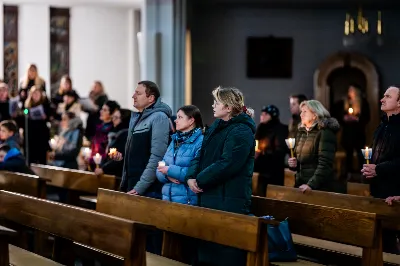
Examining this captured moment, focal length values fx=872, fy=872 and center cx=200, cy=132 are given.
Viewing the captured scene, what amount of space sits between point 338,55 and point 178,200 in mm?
9947

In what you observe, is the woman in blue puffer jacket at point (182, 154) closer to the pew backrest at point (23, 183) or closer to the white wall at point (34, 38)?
the pew backrest at point (23, 183)

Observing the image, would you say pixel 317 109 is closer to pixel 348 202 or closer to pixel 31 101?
pixel 348 202

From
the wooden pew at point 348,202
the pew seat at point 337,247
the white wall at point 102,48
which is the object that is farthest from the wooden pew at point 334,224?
the white wall at point 102,48

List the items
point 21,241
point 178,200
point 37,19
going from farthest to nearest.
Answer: point 37,19 → point 21,241 → point 178,200

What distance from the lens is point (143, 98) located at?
23.8ft

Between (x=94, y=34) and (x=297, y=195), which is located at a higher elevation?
(x=94, y=34)

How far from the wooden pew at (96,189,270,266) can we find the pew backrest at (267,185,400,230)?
1.28 m

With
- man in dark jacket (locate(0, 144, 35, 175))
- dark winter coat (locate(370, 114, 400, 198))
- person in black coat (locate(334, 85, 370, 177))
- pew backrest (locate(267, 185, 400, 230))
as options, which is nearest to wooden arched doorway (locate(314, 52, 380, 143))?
person in black coat (locate(334, 85, 370, 177))

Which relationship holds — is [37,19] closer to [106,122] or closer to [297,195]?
[106,122]

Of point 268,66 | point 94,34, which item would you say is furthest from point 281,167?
point 94,34

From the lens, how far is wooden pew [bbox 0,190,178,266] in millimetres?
5422

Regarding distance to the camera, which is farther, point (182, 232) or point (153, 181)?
point (153, 181)

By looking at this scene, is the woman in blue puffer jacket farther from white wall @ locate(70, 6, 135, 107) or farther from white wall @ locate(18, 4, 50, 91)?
white wall @ locate(70, 6, 135, 107)

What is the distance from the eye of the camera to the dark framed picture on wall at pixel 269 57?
16.2 meters
